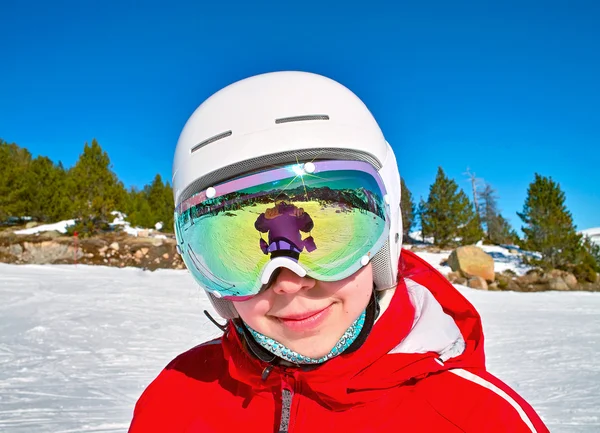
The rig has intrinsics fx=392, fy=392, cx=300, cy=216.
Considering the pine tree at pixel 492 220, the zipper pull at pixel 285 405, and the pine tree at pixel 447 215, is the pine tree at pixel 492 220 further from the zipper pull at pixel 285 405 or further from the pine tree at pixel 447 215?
the zipper pull at pixel 285 405

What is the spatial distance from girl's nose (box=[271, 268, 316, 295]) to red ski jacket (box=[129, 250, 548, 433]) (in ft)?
0.86

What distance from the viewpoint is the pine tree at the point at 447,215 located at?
34031 millimetres

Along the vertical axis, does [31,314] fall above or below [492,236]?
below

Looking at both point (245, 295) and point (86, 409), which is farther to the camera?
point (86, 409)

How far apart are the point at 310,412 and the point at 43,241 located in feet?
71.3

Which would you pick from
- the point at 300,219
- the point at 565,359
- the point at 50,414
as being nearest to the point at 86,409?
the point at 50,414

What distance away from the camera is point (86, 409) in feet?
12.0

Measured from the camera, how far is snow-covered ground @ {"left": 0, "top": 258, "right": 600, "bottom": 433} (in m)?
3.66

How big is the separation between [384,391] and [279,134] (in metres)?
0.94

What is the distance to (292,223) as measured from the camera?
138 cm

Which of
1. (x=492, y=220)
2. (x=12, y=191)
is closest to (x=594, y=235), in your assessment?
→ (x=492, y=220)

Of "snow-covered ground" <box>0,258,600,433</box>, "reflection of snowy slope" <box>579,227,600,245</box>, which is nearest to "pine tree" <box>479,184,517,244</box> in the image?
"reflection of snowy slope" <box>579,227,600,245</box>

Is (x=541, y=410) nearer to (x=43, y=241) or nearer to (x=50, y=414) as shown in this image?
(x=50, y=414)

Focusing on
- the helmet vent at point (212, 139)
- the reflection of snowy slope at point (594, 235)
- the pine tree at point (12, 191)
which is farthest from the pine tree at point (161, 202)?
the helmet vent at point (212, 139)
